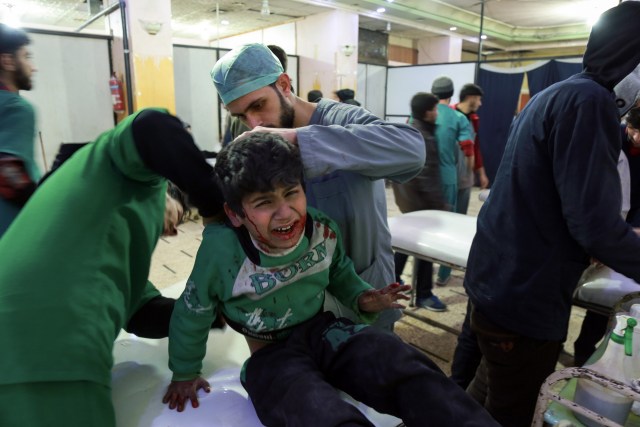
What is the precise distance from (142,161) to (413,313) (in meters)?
2.48

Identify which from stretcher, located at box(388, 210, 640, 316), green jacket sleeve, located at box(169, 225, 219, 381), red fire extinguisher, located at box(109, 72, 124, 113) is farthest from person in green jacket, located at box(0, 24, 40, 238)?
red fire extinguisher, located at box(109, 72, 124, 113)

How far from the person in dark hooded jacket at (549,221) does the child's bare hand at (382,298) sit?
1.32 feet

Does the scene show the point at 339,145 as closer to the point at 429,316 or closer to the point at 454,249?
the point at 454,249

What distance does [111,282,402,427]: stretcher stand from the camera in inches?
43.9

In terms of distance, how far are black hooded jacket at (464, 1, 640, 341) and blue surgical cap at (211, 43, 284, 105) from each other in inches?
31.1

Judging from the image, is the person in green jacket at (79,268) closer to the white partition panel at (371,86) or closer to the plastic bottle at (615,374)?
the plastic bottle at (615,374)

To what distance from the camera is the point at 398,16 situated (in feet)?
30.7

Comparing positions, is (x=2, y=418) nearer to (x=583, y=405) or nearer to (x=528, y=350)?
(x=583, y=405)

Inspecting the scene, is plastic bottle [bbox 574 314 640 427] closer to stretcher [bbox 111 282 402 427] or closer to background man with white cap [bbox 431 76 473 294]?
stretcher [bbox 111 282 402 427]

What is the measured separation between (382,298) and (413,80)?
8244 mm

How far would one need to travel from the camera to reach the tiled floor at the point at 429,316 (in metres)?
2.66

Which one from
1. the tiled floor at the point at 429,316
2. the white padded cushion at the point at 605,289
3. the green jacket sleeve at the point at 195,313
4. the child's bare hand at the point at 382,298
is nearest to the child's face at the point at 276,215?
the green jacket sleeve at the point at 195,313

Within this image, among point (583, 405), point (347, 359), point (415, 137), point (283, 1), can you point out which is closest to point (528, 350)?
point (583, 405)

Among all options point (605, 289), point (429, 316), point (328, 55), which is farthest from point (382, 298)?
point (328, 55)
